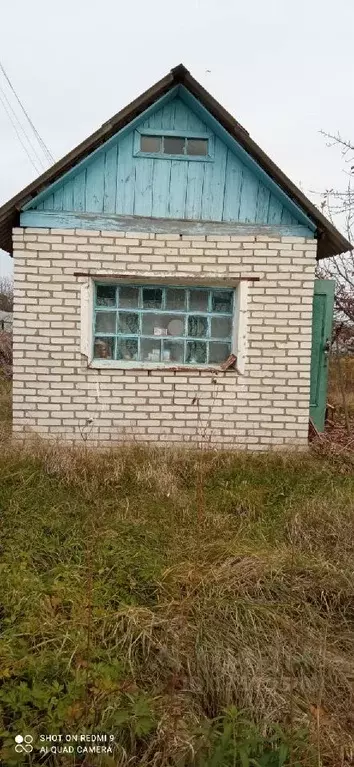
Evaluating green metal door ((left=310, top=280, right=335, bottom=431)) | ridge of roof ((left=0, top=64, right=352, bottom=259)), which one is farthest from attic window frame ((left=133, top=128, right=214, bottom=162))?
green metal door ((left=310, top=280, right=335, bottom=431))

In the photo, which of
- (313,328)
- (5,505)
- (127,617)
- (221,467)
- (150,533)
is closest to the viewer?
(127,617)

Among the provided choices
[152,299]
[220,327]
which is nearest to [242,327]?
[220,327]

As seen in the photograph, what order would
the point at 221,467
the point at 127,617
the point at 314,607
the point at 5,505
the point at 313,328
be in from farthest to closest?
1. the point at 313,328
2. the point at 221,467
3. the point at 5,505
4. the point at 314,607
5. the point at 127,617

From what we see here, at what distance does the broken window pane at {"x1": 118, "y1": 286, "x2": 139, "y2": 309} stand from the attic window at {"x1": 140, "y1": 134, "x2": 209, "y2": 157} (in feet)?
4.86

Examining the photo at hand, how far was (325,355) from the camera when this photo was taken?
5895mm

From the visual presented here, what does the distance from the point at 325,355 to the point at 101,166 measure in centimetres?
341

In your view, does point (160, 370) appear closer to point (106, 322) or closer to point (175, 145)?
point (106, 322)

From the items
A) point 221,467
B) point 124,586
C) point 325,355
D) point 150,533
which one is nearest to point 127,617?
point 124,586

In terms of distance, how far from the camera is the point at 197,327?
558 centimetres

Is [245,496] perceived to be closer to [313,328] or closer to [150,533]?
[150,533]

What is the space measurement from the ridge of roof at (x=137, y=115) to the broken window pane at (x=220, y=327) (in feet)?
4.86

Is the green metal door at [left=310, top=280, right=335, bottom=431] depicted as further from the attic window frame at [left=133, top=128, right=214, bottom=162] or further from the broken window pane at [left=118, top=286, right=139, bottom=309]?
the broken window pane at [left=118, top=286, right=139, bottom=309]

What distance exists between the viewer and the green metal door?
583 cm

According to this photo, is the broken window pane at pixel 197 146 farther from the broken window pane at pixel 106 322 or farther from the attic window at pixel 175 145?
the broken window pane at pixel 106 322
